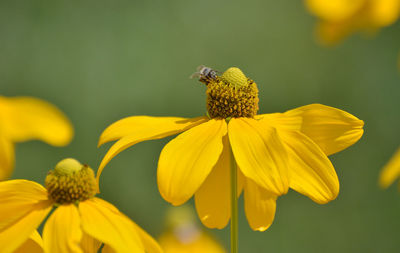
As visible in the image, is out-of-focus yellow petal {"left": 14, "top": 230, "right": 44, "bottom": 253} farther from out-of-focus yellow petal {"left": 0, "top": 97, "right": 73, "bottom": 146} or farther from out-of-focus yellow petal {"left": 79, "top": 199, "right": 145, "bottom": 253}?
out-of-focus yellow petal {"left": 0, "top": 97, "right": 73, "bottom": 146}

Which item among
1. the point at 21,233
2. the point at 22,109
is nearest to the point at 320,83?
the point at 22,109

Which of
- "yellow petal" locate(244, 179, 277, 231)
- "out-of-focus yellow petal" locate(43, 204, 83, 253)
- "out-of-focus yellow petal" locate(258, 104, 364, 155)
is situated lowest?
"yellow petal" locate(244, 179, 277, 231)

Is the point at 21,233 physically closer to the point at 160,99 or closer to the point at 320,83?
the point at 160,99

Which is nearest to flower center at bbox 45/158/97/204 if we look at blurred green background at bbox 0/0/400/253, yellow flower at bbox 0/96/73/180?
yellow flower at bbox 0/96/73/180

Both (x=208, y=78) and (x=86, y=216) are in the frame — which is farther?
(x=208, y=78)

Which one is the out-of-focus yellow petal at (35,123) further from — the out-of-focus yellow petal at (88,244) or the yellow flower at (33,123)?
the out-of-focus yellow petal at (88,244)

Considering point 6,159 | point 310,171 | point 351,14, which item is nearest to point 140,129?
point 310,171

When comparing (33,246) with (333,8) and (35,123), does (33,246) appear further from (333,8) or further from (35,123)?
(333,8)

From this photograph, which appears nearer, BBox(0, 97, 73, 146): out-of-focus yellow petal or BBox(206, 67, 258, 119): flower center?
BBox(206, 67, 258, 119): flower center
